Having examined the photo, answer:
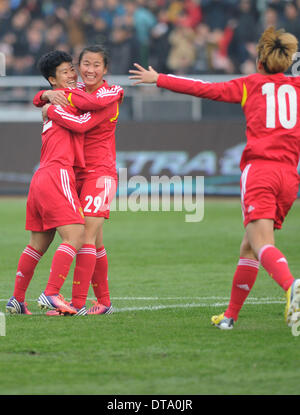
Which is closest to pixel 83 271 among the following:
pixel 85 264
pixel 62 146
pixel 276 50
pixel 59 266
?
pixel 85 264

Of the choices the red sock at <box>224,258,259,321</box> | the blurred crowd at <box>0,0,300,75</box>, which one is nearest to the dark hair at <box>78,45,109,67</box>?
the red sock at <box>224,258,259,321</box>

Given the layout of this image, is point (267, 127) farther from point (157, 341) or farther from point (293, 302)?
point (157, 341)

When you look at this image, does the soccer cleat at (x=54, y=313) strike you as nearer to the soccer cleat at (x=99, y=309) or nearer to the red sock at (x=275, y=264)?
the soccer cleat at (x=99, y=309)

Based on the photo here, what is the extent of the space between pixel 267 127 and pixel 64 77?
1.89 m

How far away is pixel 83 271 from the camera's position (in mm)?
6301

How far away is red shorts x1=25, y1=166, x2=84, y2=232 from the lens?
618 cm

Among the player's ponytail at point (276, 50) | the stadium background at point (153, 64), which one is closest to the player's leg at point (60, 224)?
the player's ponytail at point (276, 50)

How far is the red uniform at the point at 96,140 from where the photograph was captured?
20.5ft

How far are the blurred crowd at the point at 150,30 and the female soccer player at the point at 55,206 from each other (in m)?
11.7

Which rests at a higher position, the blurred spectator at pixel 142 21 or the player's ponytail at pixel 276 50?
the blurred spectator at pixel 142 21

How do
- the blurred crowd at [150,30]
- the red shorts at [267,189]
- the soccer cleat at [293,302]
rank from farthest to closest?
1. the blurred crowd at [150,30]
2. the red shorts at [267,189]
3. the soccer cleat at [293,302]

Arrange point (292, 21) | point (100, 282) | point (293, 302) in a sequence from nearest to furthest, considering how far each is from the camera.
Answer: point (293, 302) < point (100, 282) < point (292, 21)

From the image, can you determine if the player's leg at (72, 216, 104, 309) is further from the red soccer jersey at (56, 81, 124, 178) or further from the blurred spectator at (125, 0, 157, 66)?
the blurred spectator at (125, 0, 157, 66)

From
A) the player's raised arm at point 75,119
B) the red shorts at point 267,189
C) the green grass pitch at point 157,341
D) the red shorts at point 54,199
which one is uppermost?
the player's raised arm at point 75,119
